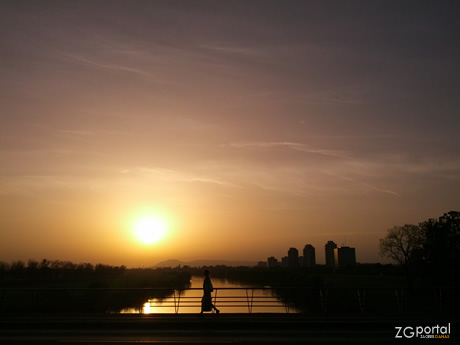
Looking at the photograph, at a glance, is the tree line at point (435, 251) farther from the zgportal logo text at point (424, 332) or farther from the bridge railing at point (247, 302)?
the zgportal logo text at point (424, 332)

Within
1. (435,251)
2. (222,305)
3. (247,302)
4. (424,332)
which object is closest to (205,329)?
(424,332)

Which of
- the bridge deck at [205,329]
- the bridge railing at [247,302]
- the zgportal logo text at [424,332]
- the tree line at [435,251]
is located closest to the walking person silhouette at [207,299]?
the bridge deck at [205,329]

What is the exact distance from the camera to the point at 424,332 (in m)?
14.7

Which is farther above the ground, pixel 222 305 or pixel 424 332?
pixel 424 332

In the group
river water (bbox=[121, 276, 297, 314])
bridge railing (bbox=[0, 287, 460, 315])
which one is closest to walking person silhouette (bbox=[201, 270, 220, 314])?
river water (bbox=[121, 276, 297, 314])

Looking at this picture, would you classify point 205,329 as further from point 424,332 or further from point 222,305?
point 222,305

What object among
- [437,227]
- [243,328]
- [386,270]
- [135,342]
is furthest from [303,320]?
[386,270]

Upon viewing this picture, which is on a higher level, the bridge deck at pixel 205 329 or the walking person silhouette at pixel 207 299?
the walking person silhouette at pixel 207 299

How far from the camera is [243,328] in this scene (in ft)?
54.1

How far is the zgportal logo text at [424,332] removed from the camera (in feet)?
46.4

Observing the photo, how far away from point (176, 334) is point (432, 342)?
813cm

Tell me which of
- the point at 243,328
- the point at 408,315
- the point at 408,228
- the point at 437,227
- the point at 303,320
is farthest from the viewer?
the point at 408,228

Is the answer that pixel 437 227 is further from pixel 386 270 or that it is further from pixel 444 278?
pixel 386 270

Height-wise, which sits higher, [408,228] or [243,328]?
[408,228]
